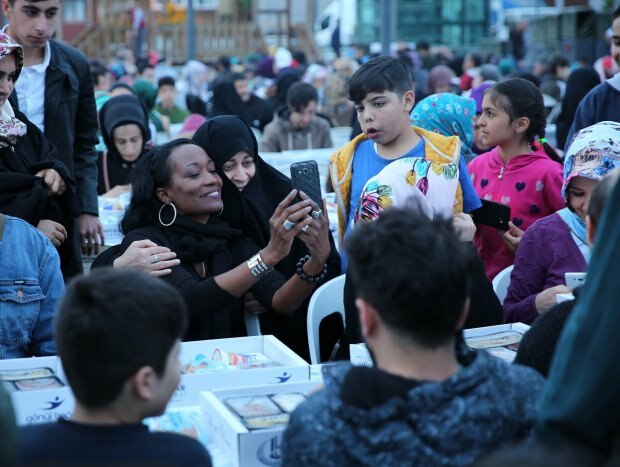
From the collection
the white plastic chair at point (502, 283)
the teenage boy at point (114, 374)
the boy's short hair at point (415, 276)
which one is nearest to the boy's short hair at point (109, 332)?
the teenage boy at point (114, 374)

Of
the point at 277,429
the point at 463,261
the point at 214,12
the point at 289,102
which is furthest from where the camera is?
the point at 214,12

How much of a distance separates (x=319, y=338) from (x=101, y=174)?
138 inches

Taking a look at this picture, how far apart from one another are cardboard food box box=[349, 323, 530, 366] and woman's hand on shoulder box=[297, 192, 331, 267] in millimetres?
808

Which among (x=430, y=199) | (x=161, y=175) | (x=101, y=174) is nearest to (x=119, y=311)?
(x=430, y=199)

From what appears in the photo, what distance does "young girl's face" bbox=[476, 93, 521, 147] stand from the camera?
4.82 m

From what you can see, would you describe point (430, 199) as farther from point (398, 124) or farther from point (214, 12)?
point (214, 12)

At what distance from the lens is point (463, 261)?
70.1 inches

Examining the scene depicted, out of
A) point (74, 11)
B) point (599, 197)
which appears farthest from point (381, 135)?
point (74, 11)

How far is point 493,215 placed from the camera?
14.2 ft

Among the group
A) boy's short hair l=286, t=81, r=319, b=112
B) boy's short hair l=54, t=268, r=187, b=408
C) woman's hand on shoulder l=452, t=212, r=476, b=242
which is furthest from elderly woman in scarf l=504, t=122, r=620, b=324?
boy's short hair l=286, t=81, r=319, b=112

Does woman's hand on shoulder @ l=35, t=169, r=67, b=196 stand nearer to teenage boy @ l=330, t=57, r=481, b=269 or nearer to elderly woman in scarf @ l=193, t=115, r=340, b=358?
elderly woman in scarf @ l=193, t=115, r=340, b=358

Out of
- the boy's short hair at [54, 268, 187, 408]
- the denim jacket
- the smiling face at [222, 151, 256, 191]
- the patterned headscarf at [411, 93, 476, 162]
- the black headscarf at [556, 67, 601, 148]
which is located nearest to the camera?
the boy's short hair at [54, 268, 187, 408]

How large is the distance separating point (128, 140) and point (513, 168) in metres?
3.33

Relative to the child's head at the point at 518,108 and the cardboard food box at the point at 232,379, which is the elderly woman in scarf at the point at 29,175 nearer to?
the cardboard food box at the point at 232,379
